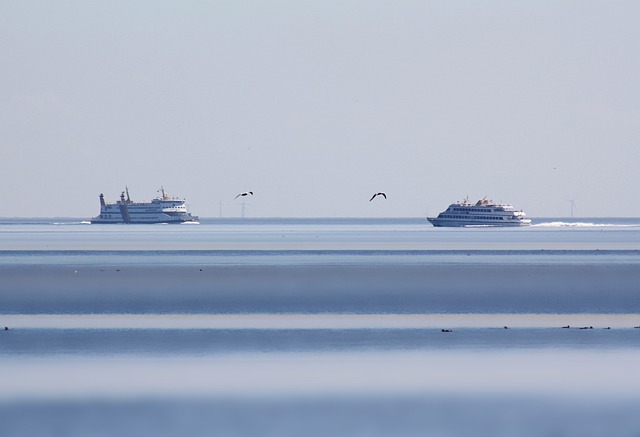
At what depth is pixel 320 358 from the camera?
1045 inches

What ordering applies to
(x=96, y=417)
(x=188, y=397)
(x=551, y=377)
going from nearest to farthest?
1. (x=96, y=417)
2. (x=188, y=397)
3. (x=551, y=377)

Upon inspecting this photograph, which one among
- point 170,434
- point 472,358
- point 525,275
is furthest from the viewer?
point 525,275

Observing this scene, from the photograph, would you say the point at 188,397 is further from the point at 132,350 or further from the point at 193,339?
the point at 193,339

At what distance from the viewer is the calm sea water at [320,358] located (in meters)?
20.2

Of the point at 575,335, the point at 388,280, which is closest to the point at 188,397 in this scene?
the point at 575,335

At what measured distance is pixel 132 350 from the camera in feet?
91.2

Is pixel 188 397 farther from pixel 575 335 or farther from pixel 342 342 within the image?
pixel 575 335

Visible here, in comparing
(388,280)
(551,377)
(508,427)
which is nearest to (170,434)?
(508,427)

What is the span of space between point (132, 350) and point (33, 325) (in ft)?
22.5

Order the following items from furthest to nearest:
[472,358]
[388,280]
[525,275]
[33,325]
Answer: [525,275]
[388,280]
[33,325]
[472,358]

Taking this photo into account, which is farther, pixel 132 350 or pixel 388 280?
pixel 388 280

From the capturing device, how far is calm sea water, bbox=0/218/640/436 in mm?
20219

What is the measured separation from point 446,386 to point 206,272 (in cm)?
3903

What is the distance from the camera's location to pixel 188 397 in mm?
21984
